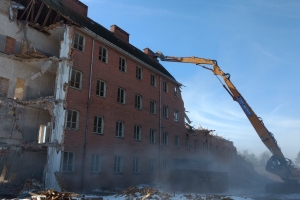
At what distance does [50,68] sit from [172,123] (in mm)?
15077

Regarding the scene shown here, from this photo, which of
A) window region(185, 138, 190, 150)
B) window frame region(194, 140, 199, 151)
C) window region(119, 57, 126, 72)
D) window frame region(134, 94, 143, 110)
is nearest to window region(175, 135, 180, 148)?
window region(185, 138, 190, 150)

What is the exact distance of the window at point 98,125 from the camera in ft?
65.5

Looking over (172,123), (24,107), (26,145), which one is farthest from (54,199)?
(172,123)

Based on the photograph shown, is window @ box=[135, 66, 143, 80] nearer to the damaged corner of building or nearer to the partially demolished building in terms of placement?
the partially demolished building

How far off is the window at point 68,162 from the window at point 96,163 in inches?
73.8

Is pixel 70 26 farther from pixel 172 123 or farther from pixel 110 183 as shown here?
pixel 172 123

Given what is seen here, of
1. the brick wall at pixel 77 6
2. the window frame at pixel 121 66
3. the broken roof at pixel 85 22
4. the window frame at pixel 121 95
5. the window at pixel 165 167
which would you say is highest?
the brick wall at pixel 77 6

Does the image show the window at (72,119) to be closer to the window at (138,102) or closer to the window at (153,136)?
the window at (138,102)

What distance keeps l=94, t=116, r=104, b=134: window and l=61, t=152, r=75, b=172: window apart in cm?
286

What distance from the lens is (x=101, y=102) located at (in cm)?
2062

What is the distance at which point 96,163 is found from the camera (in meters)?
19.5

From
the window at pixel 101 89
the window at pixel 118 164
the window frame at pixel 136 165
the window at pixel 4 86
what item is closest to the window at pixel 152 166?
the window frame at pixel 136 165

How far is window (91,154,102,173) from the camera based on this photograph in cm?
1911

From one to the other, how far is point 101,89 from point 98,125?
2.79m
